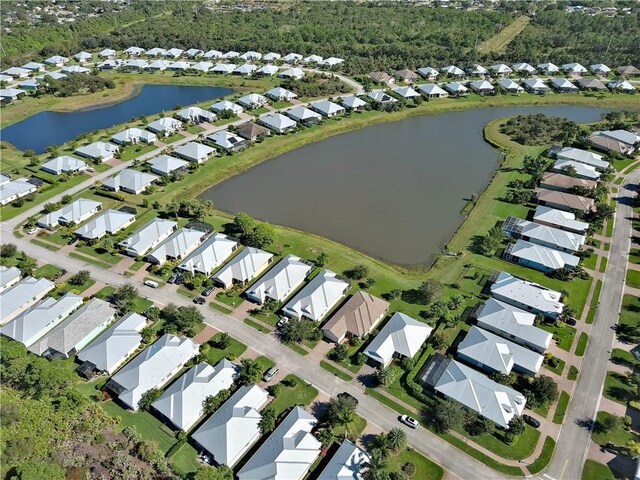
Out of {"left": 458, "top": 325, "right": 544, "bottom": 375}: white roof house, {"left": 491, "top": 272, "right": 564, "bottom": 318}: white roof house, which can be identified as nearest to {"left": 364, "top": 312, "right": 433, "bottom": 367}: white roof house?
{"left": 458, "top": 325, "right": 544, "bottom": 375}: white roof house

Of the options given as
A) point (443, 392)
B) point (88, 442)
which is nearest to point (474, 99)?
point (443, 392)

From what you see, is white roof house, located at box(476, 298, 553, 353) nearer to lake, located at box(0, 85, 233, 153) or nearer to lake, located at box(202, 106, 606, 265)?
lake, located at box(202, 106, 606, 265)

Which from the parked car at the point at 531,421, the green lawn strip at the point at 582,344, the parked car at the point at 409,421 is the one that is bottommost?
the parked car at the point at 409,421

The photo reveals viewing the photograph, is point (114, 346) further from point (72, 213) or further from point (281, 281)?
point (72, 213)

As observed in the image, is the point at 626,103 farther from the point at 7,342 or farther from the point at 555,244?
the point at 7,342

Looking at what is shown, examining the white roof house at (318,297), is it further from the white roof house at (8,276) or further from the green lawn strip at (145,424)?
the white roof house at (8,276)

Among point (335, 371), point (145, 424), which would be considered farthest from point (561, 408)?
point (145, 424)

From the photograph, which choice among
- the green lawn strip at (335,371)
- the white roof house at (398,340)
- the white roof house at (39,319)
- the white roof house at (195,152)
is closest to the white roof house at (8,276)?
the white roof house at (39,319)
